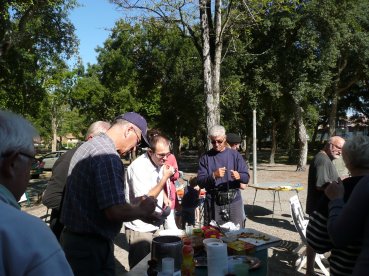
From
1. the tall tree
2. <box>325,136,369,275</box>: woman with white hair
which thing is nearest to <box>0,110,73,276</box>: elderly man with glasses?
<box>325,136,369,275</box>: woman with white hair

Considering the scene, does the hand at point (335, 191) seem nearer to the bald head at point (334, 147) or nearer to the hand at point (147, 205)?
the hand at point (147, 205)

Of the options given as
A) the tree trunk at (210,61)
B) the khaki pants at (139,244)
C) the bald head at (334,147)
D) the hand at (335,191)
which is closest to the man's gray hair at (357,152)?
the hand at (335,191)

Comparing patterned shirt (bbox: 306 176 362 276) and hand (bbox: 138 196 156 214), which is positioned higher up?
hand (bbox: 138 196 156 214)

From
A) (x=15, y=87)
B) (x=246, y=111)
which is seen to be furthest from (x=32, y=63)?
(x=246, y=111)

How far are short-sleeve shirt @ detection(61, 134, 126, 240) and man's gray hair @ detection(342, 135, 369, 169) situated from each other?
1.46 m

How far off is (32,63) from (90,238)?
48.1ft

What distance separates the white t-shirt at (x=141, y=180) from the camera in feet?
11.8

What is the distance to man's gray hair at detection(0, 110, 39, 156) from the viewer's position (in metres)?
1.18

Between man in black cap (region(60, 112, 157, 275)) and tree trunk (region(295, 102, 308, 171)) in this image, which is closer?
man in black cap (region(60, 112, 157, 275))

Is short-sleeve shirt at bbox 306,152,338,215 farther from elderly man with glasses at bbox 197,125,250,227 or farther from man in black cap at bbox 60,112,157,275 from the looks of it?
man in black cap at bbox 60,112,157,275

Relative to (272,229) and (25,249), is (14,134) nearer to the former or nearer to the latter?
(25,249)

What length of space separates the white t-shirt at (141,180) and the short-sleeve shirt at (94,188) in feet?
3.44

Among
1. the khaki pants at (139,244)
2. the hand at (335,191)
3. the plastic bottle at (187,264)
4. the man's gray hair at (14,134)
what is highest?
the man's gray hair at (14,134)

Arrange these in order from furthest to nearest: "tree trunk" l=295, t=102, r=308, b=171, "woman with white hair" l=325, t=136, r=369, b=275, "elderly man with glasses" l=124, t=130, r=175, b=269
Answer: "tree trunk" l=295, t=102, r=308, b=171, "elderly man with glasses" l=124, t=130, r=175, b=269, "woman with white hair" l=325, t=136, r=369, b=275
